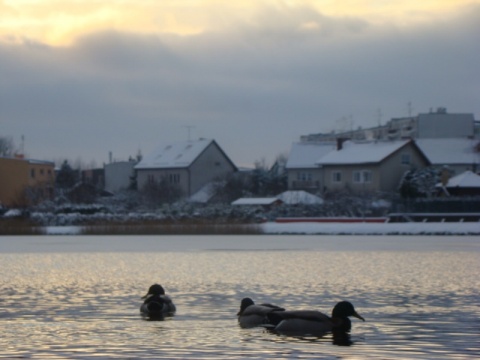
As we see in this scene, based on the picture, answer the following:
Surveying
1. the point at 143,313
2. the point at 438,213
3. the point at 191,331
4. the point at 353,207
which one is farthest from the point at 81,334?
the point at 353,207

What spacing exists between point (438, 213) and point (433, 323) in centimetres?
5445

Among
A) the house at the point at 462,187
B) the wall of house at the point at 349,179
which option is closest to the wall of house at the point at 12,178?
the wall of house at the point at 349,179

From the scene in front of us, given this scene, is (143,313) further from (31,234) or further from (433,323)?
(31,234)

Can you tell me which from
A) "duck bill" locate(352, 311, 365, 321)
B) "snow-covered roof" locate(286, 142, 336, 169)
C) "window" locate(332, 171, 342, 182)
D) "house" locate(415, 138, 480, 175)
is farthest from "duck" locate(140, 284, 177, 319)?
"snow-covered roof" locate(286, 142, 336, 169)

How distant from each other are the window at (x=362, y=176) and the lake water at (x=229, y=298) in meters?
43.7

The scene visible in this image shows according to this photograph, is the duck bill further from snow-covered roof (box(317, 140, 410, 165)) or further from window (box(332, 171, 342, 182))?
window (box(332, 171, 342, 182))

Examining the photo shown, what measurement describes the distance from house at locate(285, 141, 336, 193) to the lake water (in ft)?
175

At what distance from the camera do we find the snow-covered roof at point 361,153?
305ft

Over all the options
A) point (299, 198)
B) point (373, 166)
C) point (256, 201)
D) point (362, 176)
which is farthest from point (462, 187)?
point (256, 201)

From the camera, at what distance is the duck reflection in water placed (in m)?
18.8

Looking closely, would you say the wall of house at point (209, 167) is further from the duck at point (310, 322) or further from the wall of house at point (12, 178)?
the duck at point (310, 322)

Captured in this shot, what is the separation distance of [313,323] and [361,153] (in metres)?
77.2

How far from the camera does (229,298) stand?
25234 mm

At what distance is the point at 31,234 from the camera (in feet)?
221
